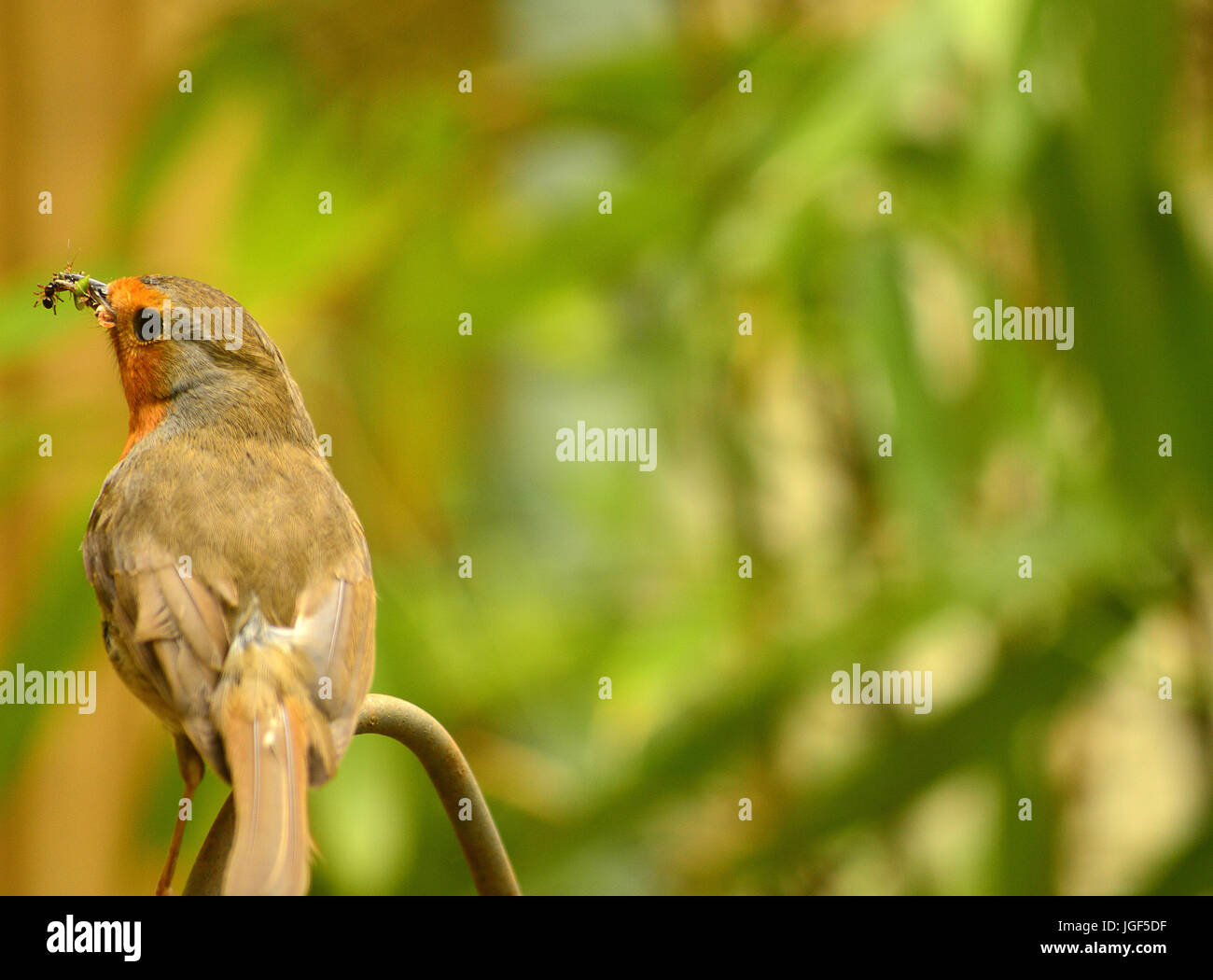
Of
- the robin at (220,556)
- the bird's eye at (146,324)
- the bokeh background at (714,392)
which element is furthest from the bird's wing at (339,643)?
the bokeh background at (714,392)

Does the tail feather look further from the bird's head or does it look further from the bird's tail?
the bird's head

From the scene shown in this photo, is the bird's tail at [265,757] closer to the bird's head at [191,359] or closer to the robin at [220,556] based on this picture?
the robin at [220,556]

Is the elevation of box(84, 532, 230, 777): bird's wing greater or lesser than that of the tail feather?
greater

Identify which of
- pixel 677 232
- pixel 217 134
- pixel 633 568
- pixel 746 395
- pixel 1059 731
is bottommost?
pixel 1059 731

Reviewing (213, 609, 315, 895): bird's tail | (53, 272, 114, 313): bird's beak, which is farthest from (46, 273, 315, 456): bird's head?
(213, 609, 315, 895): bird's tail

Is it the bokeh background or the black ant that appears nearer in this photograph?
the black ant
